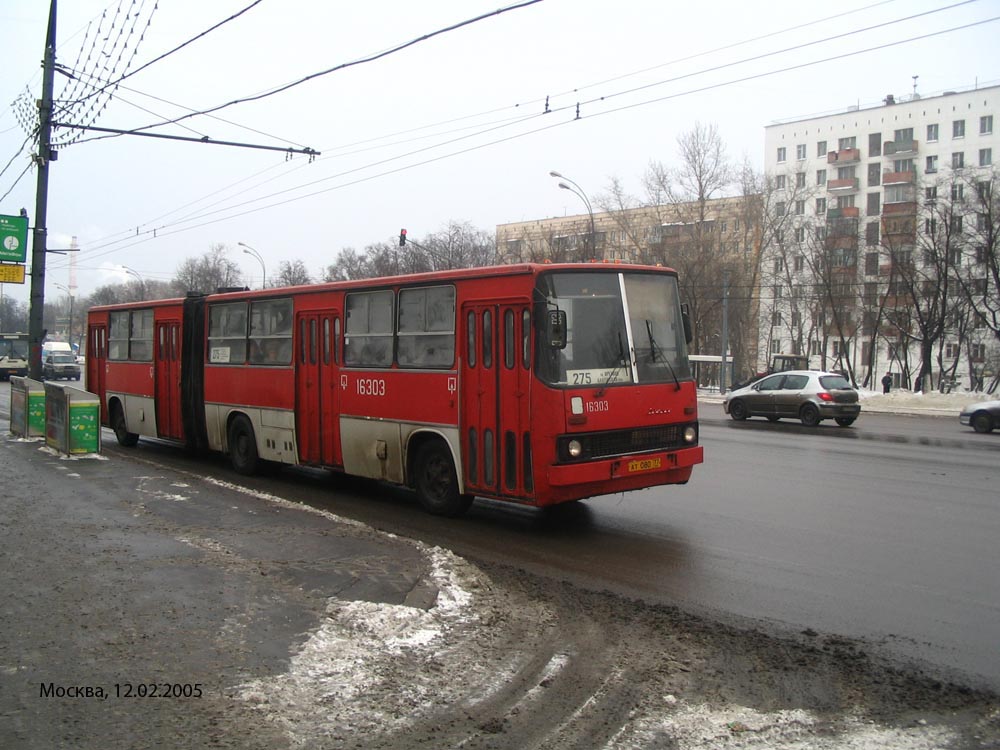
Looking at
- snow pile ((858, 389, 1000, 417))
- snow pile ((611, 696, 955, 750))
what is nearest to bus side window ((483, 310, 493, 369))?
snow pile ((611, 696, 955, 750))

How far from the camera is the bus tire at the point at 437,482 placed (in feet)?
32.6

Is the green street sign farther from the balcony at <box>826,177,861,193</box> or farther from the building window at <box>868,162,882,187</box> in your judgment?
the building window at <box>868,162,882,187</box>

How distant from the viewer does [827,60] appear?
53.6 feet

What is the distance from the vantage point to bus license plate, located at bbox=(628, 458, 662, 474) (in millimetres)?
9075

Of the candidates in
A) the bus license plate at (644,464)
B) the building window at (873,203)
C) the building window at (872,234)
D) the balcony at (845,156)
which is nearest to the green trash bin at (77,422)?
the bus license plate at (644,464)

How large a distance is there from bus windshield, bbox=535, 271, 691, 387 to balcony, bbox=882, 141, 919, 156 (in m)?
74.6

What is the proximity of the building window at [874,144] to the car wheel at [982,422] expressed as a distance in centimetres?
6057

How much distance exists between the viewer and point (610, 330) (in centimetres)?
915

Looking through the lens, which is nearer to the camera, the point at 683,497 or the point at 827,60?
the point at 683,497

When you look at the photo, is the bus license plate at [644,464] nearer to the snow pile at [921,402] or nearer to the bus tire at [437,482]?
the bus tire at [437,482]

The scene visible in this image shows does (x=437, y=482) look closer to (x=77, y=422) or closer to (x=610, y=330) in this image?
(x=610, y=330)

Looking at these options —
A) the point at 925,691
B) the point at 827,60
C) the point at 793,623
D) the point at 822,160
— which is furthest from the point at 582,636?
the point at 822,160

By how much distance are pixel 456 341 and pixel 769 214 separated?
50.9m

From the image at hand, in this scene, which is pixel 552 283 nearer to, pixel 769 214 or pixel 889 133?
pixel 769 214
